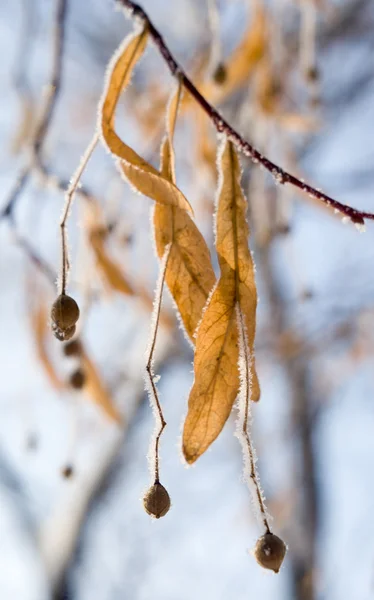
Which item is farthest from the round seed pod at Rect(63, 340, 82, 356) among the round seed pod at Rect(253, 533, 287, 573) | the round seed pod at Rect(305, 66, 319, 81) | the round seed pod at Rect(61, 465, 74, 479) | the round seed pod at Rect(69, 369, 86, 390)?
the round seed pod at Rect(305, 66, 319, 81)

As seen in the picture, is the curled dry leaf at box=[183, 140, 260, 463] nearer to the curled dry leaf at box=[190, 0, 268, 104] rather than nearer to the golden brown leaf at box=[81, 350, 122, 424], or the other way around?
the golden brown leaf at box=[81, 350, 122, 424]

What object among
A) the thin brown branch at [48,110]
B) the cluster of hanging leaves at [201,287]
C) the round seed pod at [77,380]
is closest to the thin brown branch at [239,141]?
the cluster of hanging leaves at [201,287]

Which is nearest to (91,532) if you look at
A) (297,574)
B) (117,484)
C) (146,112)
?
(117,484)

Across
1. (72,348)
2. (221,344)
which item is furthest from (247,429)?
(72,348)

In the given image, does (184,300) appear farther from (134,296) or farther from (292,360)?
(292,360)

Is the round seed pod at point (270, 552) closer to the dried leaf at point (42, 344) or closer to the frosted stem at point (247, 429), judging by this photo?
the frosted stem at point (247, 429)

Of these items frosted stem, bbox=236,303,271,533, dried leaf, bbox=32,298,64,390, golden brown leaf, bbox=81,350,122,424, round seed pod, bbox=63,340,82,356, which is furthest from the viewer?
dried leaf, bbox=32,298,64,390
